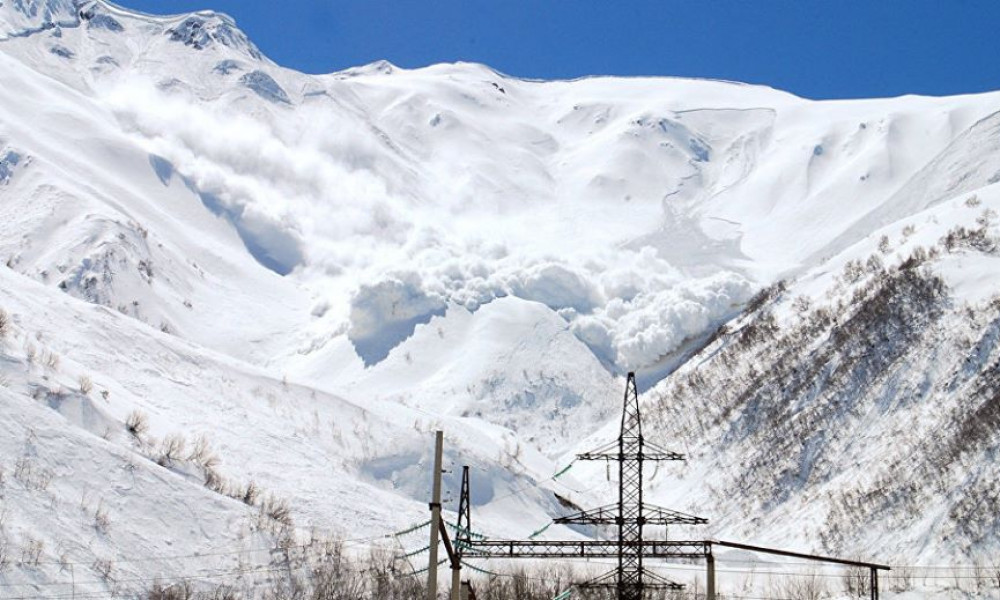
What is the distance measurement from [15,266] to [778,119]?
88246mm

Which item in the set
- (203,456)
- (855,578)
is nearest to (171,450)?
(203,456)

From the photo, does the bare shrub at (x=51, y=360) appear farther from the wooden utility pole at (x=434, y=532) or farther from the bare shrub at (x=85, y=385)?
the wooden utility pole at (x=434, y=532)

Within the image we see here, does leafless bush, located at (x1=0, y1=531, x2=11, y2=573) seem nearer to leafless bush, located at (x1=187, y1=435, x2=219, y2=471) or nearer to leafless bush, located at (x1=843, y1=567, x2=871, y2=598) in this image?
leafless bush, located at (x1=187, y1=435, x2=219, y2=471)

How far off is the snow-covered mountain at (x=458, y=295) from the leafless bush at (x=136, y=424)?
11cm

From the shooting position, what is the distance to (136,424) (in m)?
42.8

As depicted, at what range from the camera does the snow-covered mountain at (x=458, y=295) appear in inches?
1807

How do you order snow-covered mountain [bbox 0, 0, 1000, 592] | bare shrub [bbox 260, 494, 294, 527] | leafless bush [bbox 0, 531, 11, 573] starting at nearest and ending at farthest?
leafless bush [bbox 0, 531, 11, 573]
bare shrub [bbox 260, 494, 294, 527]
snow-covered mountain [bbox 0, 0, 1000, 592]

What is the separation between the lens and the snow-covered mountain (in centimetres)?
4591

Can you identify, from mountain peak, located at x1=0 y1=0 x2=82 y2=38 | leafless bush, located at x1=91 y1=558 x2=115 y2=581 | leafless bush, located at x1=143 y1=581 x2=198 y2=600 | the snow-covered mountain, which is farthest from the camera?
mountain peak, located at x1=0 y1=0 x2=82 y2=38

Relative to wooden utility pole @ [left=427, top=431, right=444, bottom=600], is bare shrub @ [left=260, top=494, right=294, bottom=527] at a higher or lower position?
higher

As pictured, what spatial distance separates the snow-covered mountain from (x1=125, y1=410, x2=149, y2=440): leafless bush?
0.11 metres

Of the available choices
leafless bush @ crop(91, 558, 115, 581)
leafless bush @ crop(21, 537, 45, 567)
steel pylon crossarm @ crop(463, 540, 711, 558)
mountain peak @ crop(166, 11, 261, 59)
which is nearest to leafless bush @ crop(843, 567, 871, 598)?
steel pylon crossarm @ crop(463, 540, 711, 558)

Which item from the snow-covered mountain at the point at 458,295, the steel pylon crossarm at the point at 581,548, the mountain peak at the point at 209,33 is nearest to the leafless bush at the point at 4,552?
the snow-covered mountain at the point at 458,295

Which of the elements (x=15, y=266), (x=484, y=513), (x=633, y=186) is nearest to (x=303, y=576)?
(x=484, y=513)
